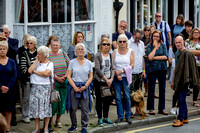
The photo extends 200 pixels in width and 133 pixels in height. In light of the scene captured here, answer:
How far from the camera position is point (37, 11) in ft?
35.2

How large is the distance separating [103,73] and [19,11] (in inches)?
121

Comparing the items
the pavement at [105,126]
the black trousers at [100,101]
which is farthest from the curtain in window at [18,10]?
the black trousers at [100,101]

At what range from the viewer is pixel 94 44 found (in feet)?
40.4

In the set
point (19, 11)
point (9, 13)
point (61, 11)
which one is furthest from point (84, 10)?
point (9, 13)

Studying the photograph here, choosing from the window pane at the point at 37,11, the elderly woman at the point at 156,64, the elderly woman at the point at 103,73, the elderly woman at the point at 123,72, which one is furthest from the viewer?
the window pane at the point at 37,11

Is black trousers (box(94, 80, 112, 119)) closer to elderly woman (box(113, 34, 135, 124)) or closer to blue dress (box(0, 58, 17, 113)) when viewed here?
elderly woman (box(113, 34, 135, 124))

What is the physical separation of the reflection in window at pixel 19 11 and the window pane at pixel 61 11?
1.04m

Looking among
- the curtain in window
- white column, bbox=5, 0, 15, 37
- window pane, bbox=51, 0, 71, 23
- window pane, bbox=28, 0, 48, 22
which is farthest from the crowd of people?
window pane, bbox=51, 0, 71, 23

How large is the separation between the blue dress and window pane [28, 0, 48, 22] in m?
2.86

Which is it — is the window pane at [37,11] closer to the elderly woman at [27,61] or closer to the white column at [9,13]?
the white column at [9,13]

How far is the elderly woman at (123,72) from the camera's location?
29.3 feet

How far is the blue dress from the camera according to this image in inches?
312

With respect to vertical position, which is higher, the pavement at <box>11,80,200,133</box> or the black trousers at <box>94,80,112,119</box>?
the black trousers at <box>94,80,112,119</box>

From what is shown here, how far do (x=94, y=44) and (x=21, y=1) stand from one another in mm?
2848
